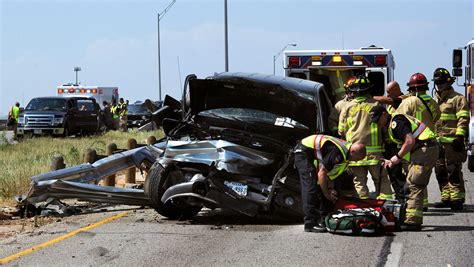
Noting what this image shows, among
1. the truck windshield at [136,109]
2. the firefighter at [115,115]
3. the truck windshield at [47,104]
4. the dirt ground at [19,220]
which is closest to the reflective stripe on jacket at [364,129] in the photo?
the dirt ground at [19,220]

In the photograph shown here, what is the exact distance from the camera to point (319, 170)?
32.2ft

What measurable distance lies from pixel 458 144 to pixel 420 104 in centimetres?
104

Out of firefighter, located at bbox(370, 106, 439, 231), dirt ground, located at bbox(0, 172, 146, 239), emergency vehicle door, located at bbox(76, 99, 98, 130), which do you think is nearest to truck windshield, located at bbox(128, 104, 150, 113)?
emergency vehicle door, located at bbox(76, 99, 98, 130)

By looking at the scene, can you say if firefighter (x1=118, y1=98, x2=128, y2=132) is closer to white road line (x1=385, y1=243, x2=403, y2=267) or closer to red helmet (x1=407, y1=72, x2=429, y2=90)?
red helmet (x1=407, y1=72, x2=429, y2=90)

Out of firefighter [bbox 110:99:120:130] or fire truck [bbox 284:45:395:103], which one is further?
firefighter [bbox 110:99:120:130]

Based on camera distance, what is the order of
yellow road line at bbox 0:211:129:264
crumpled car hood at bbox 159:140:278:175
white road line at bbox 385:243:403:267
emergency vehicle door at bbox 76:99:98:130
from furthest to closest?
1. emergency vehicle door at bbox 76:99:98:130
2. crumpled car hood at bbox 159:140:278:175
3. yellow road line at bbox 0:211:129:264
4. white road line at bbox 385:243:403:267

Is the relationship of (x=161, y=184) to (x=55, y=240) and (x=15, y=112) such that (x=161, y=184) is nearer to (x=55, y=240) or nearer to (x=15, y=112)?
(x=55, y=240)

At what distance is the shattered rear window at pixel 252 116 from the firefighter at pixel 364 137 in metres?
0.67

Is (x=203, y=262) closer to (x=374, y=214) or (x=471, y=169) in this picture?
(x=374, y=214)

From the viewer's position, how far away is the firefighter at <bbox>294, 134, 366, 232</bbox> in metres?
9.80

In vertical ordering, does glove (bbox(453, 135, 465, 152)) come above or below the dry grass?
above

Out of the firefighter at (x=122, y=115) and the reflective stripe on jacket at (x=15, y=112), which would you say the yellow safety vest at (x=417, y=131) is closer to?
the reflective stripe on jacket at (x=15, y=112)

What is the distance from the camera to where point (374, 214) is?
32.3ft

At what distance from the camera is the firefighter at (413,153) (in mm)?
10219
